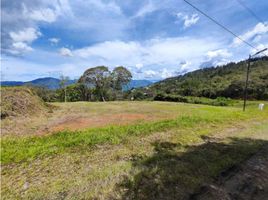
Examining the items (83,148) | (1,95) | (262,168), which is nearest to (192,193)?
(262,168)

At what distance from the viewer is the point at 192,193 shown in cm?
361

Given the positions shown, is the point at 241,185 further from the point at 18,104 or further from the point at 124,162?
the point at 18,104

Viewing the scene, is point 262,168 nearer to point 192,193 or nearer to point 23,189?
point 192,193

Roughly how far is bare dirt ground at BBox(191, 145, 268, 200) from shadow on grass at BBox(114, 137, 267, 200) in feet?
0.48

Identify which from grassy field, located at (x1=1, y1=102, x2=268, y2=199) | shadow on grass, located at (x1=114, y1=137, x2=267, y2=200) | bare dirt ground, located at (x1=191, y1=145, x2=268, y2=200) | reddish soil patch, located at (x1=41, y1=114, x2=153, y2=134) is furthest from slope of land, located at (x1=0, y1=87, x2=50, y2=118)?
bare dirt ground, located at (x1=191, y1=145, x2=268, y2=200)

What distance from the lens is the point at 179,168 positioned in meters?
4.62

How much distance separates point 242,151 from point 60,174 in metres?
4.67

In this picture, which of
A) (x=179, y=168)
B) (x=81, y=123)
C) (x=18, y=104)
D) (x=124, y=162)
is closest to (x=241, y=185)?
(x=179, y=168)

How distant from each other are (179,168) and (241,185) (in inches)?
47.0

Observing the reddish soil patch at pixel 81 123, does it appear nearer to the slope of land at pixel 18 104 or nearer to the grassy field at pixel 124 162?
the grassy field at pixel 124 162

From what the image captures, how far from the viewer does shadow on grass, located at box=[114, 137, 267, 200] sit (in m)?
3.71

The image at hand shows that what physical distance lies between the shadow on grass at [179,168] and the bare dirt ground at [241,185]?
0.15 metres

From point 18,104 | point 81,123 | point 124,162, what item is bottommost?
point 81,123

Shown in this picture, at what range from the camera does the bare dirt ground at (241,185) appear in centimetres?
354
